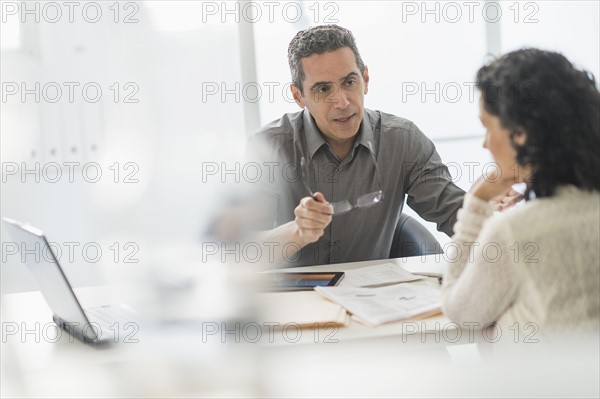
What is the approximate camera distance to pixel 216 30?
2.79m

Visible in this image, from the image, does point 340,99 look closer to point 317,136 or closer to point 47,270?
point 317,136

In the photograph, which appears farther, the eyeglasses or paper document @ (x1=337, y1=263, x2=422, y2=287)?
the eyeglasses

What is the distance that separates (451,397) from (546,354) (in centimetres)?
2

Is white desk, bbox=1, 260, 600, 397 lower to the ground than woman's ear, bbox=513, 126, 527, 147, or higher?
higher

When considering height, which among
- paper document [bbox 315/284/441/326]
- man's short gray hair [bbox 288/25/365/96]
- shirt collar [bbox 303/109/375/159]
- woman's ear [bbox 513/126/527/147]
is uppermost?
man's short gray hair [bbox 288/25/365/96]

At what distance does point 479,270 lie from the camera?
968 millimetres

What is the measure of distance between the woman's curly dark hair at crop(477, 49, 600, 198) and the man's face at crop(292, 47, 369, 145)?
2.65 ft

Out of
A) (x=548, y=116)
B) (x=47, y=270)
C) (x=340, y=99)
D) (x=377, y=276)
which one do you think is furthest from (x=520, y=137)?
(x=340, y=99)

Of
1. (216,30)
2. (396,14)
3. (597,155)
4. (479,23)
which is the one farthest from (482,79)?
(479,23)

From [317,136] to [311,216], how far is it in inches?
17.8

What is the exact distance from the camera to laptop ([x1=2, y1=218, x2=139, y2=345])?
995 mm

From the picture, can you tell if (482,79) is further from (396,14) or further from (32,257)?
(396,14)

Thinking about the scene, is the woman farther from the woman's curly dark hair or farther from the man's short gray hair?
the man's short gray hair

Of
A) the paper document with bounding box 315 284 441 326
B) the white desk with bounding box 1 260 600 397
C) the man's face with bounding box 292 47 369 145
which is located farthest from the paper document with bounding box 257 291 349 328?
the white desk with bounding box 1 260 600 397
